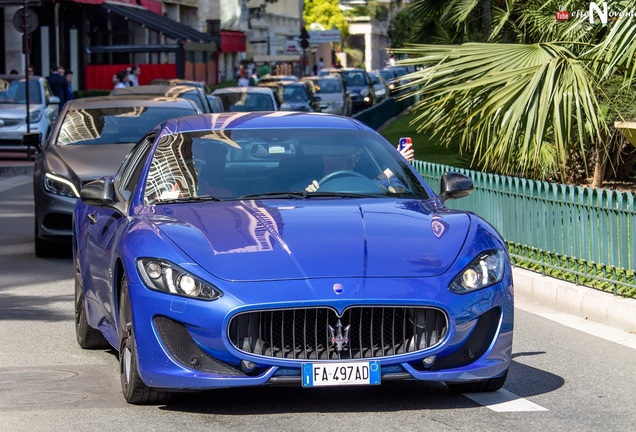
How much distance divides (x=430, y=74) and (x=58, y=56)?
125 ft

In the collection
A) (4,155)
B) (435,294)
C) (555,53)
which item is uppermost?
(555,53)

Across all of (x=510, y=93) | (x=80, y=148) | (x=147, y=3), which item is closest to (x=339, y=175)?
(x=510, y=93)

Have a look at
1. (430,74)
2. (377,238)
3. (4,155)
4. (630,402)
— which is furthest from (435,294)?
(4,155)

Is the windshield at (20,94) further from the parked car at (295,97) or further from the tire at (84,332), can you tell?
the tire at (84,332)

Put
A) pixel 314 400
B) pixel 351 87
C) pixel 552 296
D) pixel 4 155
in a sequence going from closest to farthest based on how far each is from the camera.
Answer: pixel 314 400
pixel 552 296
pixel 4 155
pixel 351 87

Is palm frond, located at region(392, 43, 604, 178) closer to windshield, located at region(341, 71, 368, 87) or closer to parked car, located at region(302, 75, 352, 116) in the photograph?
parked car, located at region(302, 75, 352, 116)

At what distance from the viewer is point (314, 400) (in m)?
7.28

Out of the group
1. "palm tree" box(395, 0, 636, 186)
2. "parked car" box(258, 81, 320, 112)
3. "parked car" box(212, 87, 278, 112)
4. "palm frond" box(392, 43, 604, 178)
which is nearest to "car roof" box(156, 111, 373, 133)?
"palm tree" box(395, 0, 636, 186)

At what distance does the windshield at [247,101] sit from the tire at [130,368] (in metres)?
23.3

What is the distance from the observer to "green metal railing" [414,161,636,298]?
36.4 ft

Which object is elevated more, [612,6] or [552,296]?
[612,6]

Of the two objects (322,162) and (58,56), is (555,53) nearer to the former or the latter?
(322,162)

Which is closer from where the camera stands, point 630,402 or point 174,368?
point 174,368

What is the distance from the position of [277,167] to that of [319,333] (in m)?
1.73
